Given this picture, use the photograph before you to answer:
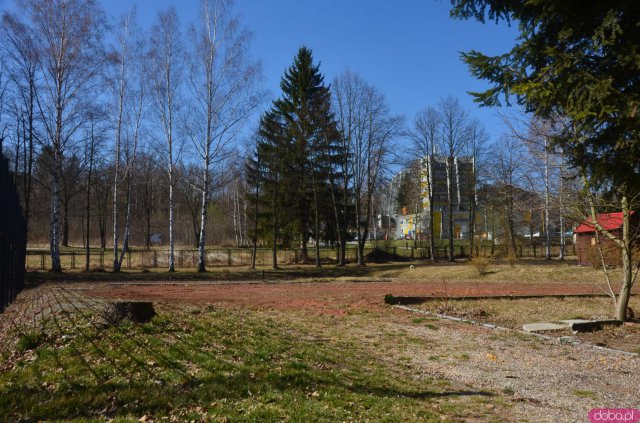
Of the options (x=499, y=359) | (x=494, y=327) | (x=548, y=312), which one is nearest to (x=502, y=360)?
(x=499, y=359)

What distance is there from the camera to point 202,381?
5316mm

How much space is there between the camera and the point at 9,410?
4223 millimetres

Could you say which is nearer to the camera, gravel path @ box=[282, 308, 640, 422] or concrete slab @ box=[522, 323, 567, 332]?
gravel path @ box=[282, 308, 640, 422]

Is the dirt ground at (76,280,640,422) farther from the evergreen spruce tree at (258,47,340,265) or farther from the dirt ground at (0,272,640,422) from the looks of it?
the evergreen spruce tree at (258,47,340,265)

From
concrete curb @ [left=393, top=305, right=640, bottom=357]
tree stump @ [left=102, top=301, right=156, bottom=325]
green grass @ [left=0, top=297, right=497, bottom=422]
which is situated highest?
tree stump @ [left=102, top=301, right=156, bottom=325]

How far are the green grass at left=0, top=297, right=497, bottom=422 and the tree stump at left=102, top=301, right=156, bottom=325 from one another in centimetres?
27

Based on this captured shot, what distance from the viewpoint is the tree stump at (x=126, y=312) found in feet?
26.2

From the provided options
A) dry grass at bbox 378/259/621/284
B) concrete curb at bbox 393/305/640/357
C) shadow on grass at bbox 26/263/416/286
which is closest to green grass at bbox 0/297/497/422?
concrete curb at bbox 393/305/640/357

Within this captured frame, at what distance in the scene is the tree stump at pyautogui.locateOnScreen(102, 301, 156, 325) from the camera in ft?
26.2

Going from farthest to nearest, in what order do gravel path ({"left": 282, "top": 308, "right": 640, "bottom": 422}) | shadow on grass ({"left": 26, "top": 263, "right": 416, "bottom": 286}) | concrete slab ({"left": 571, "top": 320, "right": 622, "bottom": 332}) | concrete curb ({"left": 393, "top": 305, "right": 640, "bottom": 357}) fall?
shadow on grass ({"left": 26, "top": 263, "right": 416, "bottom": 286}) → concrete slab ({"left": 571, "top": 320, "right": 622, "bottom": 332}) → concrete curb ({"left": 393, "top": 305, "right": 640, "bottom": 357}) → gravel path ({"left": 282, "top": 308, "right": 640, "bottom": 422})

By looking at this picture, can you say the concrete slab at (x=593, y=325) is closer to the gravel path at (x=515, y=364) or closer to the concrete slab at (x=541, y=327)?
the concrete slab at (x=541, y=327)

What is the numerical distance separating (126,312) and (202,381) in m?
3.45

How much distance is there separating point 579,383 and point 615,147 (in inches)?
124

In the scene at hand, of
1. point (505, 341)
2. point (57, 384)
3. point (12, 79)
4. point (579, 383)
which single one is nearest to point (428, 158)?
point (12, 79)
